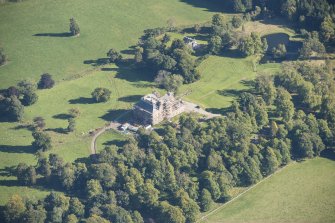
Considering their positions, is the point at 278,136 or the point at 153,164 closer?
the point at 153,164

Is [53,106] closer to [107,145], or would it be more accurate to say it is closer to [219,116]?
[107,145]

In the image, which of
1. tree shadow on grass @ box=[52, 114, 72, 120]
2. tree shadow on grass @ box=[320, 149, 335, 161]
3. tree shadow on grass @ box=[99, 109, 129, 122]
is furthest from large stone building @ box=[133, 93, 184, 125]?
tree shadow on grass @ box=[320, 149, 335, 161]

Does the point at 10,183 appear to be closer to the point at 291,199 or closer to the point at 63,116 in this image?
the point at 63,116

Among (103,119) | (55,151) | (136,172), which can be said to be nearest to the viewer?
(136,172)

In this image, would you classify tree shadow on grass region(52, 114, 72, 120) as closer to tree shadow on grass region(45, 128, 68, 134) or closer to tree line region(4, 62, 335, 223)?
tree shadow on grass region(45, 128, 68, 134)

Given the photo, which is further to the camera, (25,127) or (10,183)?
(25,127)

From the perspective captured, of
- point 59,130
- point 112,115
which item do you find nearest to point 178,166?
point 112,115

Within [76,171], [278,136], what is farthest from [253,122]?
[76,171]
